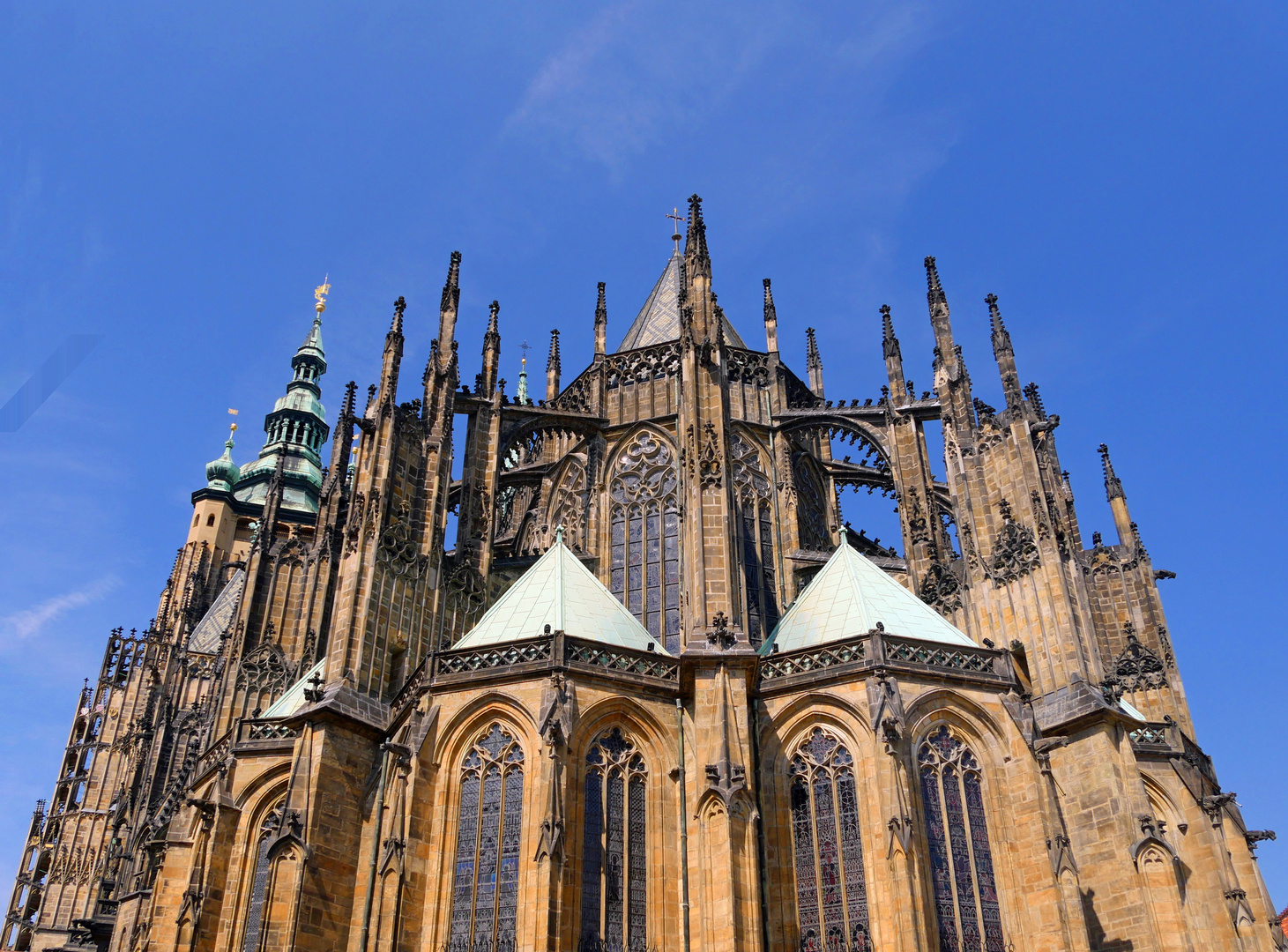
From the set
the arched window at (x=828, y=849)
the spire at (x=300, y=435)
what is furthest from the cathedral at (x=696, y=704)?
the spire at (x=300, y=435)

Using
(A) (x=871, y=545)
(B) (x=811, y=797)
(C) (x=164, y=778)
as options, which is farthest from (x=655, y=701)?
(C) (x=164, y=778)

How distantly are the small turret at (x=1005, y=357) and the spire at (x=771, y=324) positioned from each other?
26.1 ft

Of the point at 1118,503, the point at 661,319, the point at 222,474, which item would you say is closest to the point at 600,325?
the point at 661,319

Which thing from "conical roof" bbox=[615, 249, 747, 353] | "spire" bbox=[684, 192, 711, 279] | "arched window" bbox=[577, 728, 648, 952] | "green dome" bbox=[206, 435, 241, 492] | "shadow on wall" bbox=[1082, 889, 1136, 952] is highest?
"green dome" bbox=[206, 435, 241, 492]

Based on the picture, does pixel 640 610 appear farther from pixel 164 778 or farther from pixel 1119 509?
pixel 164 778

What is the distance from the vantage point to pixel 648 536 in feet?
105

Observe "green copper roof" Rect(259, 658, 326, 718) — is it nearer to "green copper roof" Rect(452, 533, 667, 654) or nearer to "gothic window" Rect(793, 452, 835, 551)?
"green copper roof" Rect(452, 533, 667, 654)

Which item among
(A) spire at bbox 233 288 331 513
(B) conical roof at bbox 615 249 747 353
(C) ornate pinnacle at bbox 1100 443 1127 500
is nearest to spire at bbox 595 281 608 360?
(B) conical roof at bbox 615 249 747 353

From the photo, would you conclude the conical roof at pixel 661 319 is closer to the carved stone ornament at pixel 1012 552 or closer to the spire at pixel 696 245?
the spire at pixel 696 245

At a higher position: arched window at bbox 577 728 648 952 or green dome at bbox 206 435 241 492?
green dome at bbox 206 435 241 492

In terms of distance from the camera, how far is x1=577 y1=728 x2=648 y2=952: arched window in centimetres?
2070

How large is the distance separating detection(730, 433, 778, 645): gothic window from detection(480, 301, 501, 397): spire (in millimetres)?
6871

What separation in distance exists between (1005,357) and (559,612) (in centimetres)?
1263

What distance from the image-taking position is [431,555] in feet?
89.9
